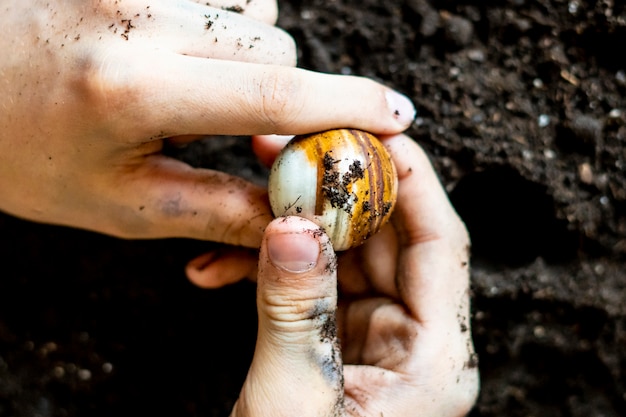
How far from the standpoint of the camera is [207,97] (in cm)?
103

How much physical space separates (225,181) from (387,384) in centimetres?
50

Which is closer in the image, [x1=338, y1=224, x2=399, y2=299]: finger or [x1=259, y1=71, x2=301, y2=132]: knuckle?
[x1=259, y1=71, x2=301, y2=132]: knuckle

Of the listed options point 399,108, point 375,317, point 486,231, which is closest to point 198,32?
point 399,108

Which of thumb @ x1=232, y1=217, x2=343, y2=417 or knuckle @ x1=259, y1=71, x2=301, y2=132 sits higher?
knuckle @ x1=259, y1=71, x2=301, y2=132

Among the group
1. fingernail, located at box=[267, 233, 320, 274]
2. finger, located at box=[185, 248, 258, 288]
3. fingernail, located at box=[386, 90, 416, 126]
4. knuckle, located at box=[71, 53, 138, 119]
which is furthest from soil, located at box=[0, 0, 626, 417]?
fingernail, located at box=[267, 233, 320, 274]

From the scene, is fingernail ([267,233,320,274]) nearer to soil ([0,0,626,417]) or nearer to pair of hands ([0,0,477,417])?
pair of hands ([0,0,477,417])

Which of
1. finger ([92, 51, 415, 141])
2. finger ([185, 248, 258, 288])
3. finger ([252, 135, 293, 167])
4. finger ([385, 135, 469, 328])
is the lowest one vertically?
finger ([185, 248, 258, 288])

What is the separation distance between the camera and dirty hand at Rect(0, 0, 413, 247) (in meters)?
1.04

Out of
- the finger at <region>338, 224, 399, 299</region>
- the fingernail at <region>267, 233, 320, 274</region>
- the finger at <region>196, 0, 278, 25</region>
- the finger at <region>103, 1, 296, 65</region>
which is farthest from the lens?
the finger at <region>338, 224, 399, 299</region>

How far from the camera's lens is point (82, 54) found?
108cm

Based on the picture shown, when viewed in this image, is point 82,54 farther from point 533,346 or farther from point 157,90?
point 533,346

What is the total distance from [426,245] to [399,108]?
29 centimetres

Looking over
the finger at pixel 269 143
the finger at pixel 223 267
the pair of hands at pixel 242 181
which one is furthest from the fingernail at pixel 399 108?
the finger at pixel 223 267

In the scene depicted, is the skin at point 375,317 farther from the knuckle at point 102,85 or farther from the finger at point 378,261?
the knuckle at point 102,85
